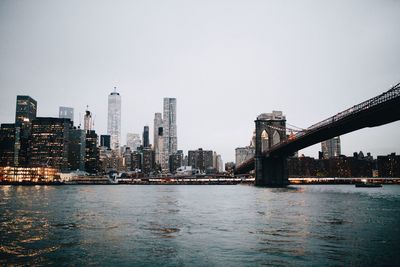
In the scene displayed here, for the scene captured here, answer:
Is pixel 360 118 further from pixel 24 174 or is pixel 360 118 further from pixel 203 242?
pixel 24 174

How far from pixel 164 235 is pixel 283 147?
6198 centimetres

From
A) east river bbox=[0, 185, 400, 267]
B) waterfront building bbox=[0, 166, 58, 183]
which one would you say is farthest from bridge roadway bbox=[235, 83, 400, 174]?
waterfront building bbox=[0, 166, 58, 183]

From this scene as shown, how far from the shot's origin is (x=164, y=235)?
64.1 ft

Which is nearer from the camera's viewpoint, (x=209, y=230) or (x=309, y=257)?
(x=309, y=257)

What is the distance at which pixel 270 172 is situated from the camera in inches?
3770

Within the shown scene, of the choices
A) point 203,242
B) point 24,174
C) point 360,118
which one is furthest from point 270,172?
point 24,174

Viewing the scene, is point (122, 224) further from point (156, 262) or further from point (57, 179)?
point (57, 179)

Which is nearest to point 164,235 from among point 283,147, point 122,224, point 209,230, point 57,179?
point 209,230

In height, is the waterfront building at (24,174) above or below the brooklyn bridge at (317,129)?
below

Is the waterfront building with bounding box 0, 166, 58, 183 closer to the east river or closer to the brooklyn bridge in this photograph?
the brooklyn bridge

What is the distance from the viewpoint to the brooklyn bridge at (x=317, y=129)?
42031 millimetres

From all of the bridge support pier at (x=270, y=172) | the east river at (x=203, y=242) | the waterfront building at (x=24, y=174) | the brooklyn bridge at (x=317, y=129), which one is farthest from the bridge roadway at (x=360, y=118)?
the waterfront building at (x=24, y=174)

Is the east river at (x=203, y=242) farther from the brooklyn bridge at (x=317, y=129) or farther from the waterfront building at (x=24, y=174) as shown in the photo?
the waterfront building at (x=24, y=174)

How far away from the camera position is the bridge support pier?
95.1 meters
